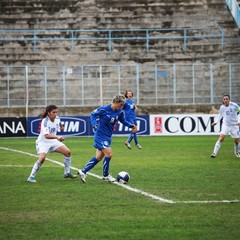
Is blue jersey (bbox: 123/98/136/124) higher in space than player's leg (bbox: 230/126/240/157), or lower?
higher

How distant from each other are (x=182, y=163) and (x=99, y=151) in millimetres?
5849

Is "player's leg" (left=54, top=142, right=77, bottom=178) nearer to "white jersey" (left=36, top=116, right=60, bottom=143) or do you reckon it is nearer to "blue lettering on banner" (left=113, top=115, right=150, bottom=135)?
"white jersey" (left=36, top=116, right=60, bottom=143)

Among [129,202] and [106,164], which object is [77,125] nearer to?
[106,164]

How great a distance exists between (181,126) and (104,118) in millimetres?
23659

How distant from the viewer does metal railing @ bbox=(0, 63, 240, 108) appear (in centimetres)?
4306

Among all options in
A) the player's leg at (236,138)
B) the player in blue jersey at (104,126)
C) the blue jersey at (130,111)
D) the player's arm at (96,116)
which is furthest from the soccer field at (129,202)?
the blue jersey at (130,111)

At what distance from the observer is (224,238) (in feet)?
32.8

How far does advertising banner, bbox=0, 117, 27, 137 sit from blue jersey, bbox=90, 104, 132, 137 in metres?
23.0

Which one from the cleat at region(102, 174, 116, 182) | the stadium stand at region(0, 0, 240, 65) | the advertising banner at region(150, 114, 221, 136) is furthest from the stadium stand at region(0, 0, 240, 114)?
the cleat at region(102, 174, 116, 182)

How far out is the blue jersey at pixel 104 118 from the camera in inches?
668

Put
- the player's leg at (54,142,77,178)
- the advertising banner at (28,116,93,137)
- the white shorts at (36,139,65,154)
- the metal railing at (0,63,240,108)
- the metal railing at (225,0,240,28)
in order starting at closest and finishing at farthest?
the white shorts at (36,139,65,154)
the player's leg at (54,142,77,178)
the advertising banner at (28,116,93,137)
the metal railing at (0,63,240,108)
the metal railing at (225,0,240,28)

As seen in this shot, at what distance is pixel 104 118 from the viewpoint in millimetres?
17016

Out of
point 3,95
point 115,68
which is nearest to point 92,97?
point 115,68

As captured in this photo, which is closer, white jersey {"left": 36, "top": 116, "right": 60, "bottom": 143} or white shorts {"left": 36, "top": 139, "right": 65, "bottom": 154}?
white jersey {"left": 36, "top": 116, "right": 60, "bottom": 143}
